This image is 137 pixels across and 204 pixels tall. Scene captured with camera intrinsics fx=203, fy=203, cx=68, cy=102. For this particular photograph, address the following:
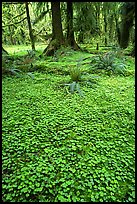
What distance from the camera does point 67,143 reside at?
281 cm

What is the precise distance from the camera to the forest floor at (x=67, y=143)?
2205mm

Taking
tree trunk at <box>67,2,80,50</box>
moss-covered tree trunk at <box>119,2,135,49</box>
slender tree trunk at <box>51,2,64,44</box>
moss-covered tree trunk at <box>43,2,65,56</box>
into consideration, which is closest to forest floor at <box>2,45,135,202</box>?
moss-covered tree trunk at <box>43,2,65,56</box>

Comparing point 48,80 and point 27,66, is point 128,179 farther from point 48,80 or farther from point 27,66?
point 27,66

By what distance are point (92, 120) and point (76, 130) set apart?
39 centimetres

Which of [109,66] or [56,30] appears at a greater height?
[56,30]

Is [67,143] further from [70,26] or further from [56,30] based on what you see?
[70,26]

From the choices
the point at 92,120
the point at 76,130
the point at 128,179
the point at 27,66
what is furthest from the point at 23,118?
the point at 27,66

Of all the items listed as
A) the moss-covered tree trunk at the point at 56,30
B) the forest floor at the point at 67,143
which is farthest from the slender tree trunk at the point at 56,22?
the forest floor at the point at 67,143

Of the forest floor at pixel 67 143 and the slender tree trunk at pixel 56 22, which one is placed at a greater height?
the slender tree trunk at pixel 56 22

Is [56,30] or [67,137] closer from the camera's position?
[67,137]

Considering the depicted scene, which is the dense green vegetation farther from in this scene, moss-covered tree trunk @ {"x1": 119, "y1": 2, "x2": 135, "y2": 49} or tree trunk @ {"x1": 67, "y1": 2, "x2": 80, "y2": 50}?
tree trunk @ {"x1": 67, "y1": 2, "x2": 80, "y2": 50}

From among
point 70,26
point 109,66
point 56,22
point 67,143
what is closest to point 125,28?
point 70,26

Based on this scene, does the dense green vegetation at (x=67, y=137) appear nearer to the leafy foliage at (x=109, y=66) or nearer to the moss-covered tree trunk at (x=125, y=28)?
the leafy foliage at (x=109, y=66)

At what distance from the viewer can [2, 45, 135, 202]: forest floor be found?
221 centimetres
